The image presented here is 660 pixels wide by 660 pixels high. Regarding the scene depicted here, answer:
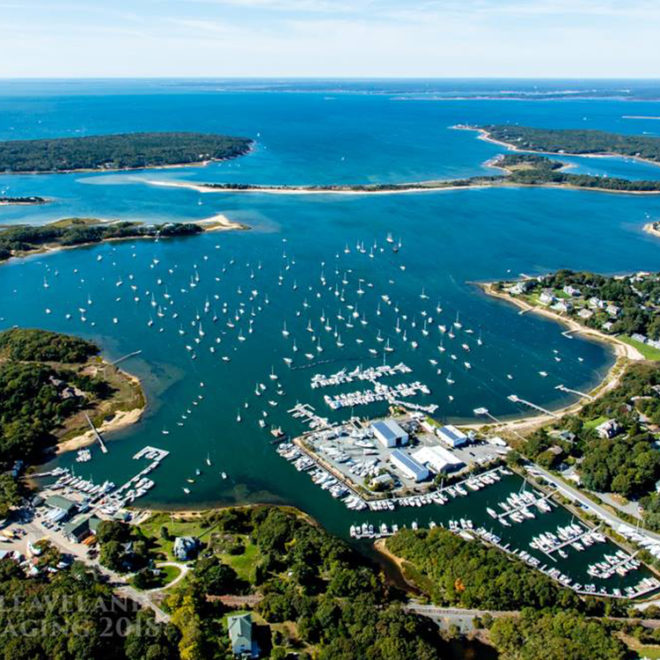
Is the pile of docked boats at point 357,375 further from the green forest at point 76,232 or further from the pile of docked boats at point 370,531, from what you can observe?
the green forest at point 76,232

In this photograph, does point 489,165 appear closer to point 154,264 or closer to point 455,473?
point 154,264

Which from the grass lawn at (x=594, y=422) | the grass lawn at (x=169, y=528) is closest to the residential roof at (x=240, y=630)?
the grass lawn at (x=169, y=528)

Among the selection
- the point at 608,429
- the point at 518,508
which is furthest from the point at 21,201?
the point at 608,429

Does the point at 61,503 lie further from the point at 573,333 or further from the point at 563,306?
the point at 563,306

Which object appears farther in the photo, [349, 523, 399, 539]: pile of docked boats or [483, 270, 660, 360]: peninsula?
[483, 270, 660, 360]: peninsula

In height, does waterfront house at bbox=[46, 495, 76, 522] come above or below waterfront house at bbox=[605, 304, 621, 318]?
below

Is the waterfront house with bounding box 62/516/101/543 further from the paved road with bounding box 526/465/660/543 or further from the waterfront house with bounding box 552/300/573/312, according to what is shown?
the waterfront house with bounding box 552/300/573/312

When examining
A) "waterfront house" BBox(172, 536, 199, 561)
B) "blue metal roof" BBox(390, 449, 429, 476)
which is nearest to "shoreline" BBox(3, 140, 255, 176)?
"blue metal roof" BBox(390, 449, 429, 476)
